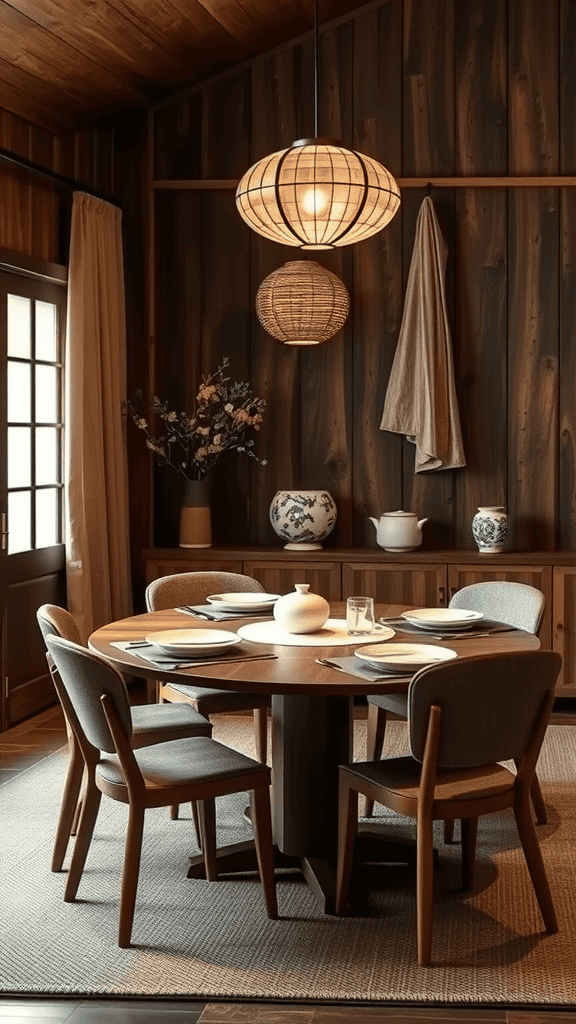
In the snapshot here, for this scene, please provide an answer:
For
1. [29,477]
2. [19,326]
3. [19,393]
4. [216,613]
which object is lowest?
[216,613]

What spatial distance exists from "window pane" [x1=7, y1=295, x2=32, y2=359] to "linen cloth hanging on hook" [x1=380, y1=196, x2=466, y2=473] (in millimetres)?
1729

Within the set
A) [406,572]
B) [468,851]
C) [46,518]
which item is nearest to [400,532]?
[406,572]

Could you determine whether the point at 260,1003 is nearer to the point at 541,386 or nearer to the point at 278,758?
the point at 278,758

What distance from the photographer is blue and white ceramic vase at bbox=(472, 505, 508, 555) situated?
5258 mm

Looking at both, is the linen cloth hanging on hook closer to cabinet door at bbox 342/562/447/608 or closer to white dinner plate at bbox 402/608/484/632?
cabinet door at bbox 342/562/447/608

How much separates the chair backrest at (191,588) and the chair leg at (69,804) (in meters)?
0.92

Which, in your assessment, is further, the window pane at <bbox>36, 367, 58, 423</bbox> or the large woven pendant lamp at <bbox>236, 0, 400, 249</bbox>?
the window pane at <bbox>36, 367, 58, 423</bbox>

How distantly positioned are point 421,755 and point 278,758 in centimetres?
67

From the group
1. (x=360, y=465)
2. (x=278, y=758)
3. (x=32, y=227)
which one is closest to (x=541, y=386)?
(x=360, y=465)

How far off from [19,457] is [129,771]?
99.0 inches

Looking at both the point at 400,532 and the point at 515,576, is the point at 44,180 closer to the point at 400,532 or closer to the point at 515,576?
the point at 400,532

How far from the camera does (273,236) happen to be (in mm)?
3416

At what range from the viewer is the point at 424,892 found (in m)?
2.71

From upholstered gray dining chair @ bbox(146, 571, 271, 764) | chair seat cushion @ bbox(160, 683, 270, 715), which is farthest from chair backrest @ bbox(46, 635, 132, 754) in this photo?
upholstered gray dining chair @ bbox(146, 571, 271, 764)
